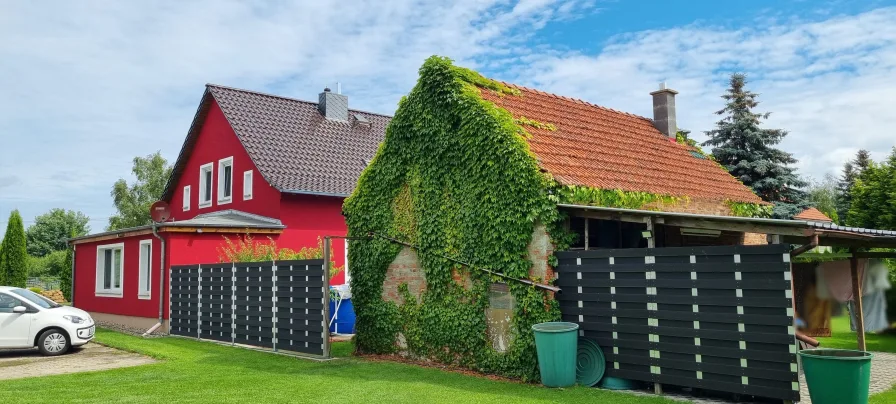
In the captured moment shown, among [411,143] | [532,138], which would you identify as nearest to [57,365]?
[411,143]

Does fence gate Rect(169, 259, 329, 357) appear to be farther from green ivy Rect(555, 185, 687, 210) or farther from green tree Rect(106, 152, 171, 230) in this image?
green tree Rect(106, 152, 171, 230)

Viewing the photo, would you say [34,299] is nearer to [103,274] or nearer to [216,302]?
[216,302]

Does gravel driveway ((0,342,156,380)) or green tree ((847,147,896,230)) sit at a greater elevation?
green tree ((847,147,896,230))

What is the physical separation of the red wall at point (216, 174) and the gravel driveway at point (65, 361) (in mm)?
7534

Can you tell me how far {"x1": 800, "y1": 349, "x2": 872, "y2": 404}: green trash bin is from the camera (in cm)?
711

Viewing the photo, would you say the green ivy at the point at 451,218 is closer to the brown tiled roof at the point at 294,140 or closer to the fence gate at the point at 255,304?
the fence gate at the point at 255,304

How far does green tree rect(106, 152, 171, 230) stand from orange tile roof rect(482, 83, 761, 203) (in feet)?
122

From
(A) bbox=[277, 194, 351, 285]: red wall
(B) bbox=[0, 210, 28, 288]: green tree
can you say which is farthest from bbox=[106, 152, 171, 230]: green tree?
(A) bbox=[277, 194, 351, 285]: red wall

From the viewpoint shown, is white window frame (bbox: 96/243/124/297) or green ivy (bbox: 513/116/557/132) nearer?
green ivy (bbox: 513/116/557/132)

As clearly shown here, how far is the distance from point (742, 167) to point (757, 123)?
7.24 ft

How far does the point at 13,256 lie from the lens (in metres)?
34.4

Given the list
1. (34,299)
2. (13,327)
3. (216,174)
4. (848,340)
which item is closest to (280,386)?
(13,327)

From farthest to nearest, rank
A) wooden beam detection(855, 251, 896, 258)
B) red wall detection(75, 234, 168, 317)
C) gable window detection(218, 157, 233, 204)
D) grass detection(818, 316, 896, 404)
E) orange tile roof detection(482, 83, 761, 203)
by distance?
1. gable window detection(218, 157, 233, 204)
2. red wall detection(75, 234, 168, 317)
3. grass detection(818, 316, 896, 404)
4. wooden beam detection(855, 251, 896, 258)
5. orange tile roof detection(482, 83, 761, 203)

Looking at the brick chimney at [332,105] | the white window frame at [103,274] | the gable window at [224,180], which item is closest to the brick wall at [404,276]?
the white window frame at [103,274]
